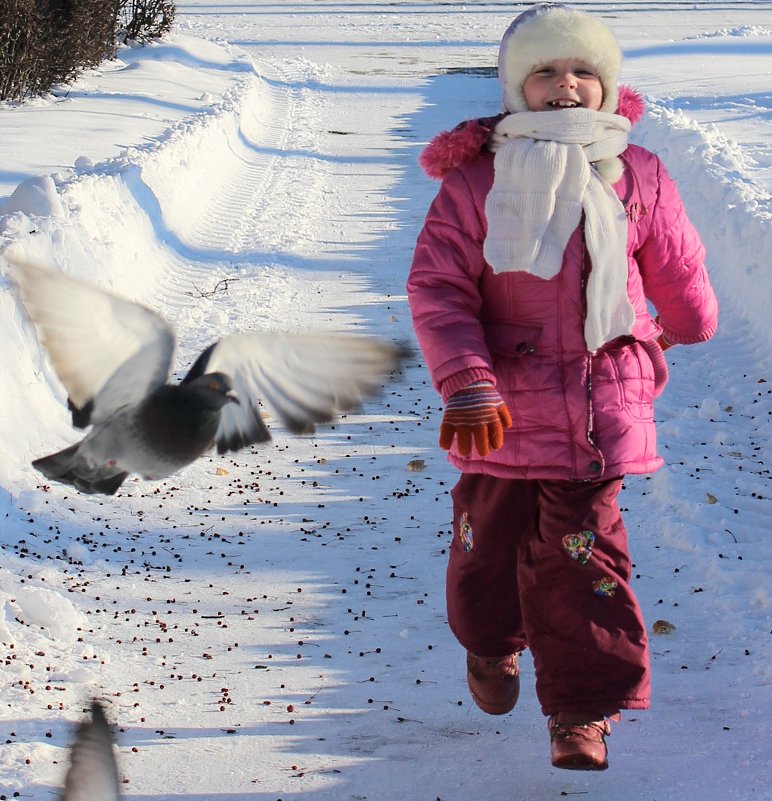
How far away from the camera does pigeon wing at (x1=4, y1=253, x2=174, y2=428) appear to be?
2.12m

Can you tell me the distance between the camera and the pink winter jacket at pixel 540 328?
3.06m

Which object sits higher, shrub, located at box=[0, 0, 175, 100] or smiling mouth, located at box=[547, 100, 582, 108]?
smiling mouth, located at box=[547, 100, 582, 108]

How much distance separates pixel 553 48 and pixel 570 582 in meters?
1.30

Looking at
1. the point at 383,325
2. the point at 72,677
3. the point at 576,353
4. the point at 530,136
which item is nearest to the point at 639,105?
the point at 530,136

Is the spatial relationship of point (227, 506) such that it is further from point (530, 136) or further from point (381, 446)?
point (530, 136)

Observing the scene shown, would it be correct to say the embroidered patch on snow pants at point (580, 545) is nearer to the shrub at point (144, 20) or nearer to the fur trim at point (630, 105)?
the fur trim at point (630, 105)

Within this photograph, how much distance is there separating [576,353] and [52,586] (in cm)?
218

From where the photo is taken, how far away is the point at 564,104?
3.08 metres

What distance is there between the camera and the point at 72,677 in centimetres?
382

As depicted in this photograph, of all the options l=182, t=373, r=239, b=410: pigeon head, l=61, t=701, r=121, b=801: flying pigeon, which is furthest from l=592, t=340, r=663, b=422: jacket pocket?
l=61, t=701, r=121, b=801: flying pigeon

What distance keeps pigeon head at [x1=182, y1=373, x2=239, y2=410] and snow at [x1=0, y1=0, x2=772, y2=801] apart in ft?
1.73

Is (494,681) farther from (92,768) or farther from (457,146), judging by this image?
(92,768)

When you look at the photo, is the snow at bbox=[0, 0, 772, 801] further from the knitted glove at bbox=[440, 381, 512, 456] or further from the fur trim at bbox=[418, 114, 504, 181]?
the fur trim at bbox=[418, 114, 504, 181]

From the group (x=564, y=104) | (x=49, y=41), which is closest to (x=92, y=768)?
(x=564, y=104)
